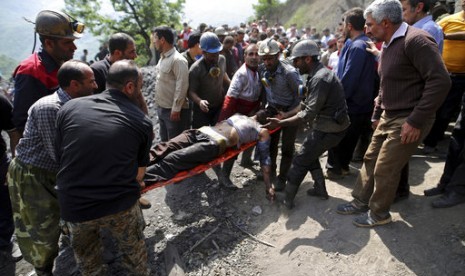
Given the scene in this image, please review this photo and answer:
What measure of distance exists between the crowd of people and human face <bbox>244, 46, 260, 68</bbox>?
0.01 metres

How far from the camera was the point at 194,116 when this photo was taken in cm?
490

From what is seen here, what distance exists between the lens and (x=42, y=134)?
2.52 m

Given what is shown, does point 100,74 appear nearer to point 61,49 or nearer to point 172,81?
point 61,49

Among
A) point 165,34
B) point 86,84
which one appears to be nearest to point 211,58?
point 165,34

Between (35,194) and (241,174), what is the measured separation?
2.92m

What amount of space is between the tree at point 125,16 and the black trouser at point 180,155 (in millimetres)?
19760

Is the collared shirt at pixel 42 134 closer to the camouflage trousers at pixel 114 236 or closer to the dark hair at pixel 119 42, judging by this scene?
the camouflage trousers at pixel 114 236

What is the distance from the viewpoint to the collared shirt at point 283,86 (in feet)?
12.9

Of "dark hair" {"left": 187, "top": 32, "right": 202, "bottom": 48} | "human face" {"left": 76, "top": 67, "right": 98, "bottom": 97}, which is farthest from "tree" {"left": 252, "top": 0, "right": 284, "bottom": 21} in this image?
"human face" {"left": 76, "top": 67, "right": 98, "bottom": 97}

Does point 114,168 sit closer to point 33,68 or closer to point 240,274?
point 33,68

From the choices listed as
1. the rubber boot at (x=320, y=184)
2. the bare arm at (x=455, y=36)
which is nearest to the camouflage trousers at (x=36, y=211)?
the rubber boot at (x=320, y=184)

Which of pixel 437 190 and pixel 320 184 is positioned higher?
pixel 437 190

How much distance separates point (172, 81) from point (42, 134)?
2.25m

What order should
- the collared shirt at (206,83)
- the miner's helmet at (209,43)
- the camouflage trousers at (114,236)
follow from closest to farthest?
1. the camouflage trousers at (114,236)
2. the miner's helmet at (209,43)
3. the collared shirt at (206,83)
